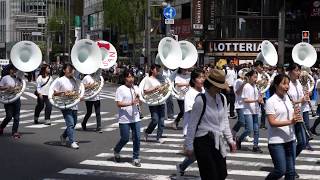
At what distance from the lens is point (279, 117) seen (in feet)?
A: 24.6

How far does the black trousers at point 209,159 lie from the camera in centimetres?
656

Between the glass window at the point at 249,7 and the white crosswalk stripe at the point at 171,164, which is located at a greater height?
the glass window at the point at 249,7

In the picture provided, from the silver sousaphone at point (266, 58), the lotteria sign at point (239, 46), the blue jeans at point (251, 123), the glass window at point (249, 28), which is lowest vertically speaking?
the blue jeans at point (251, 123)

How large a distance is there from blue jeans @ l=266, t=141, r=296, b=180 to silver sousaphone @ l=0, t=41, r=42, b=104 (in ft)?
25.2

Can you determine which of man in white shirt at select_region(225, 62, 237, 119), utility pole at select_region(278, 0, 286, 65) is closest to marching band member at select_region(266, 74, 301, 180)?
man in white shirt at select_region(225, 62, 237, 119)

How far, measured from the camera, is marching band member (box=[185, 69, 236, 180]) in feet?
21.7

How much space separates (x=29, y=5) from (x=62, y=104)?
113 meters

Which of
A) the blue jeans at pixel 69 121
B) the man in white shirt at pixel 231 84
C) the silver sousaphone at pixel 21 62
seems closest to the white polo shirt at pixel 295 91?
the blue jeans at pixel 69 121

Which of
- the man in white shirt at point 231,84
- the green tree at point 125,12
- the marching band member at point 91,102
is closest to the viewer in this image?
the marching band member at point 91,102

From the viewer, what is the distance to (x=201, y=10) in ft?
164

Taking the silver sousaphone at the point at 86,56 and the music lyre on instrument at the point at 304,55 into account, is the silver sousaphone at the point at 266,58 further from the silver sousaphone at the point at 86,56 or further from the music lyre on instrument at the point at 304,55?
the silver sousaphone at the point at 86,56

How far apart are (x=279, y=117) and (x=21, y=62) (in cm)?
849

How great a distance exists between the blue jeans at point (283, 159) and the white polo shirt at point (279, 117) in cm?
8

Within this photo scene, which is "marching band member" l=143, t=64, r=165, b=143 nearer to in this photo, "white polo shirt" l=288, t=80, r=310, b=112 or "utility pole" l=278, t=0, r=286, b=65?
"white polo shirt" l=288, t=80, r=310, b=112
